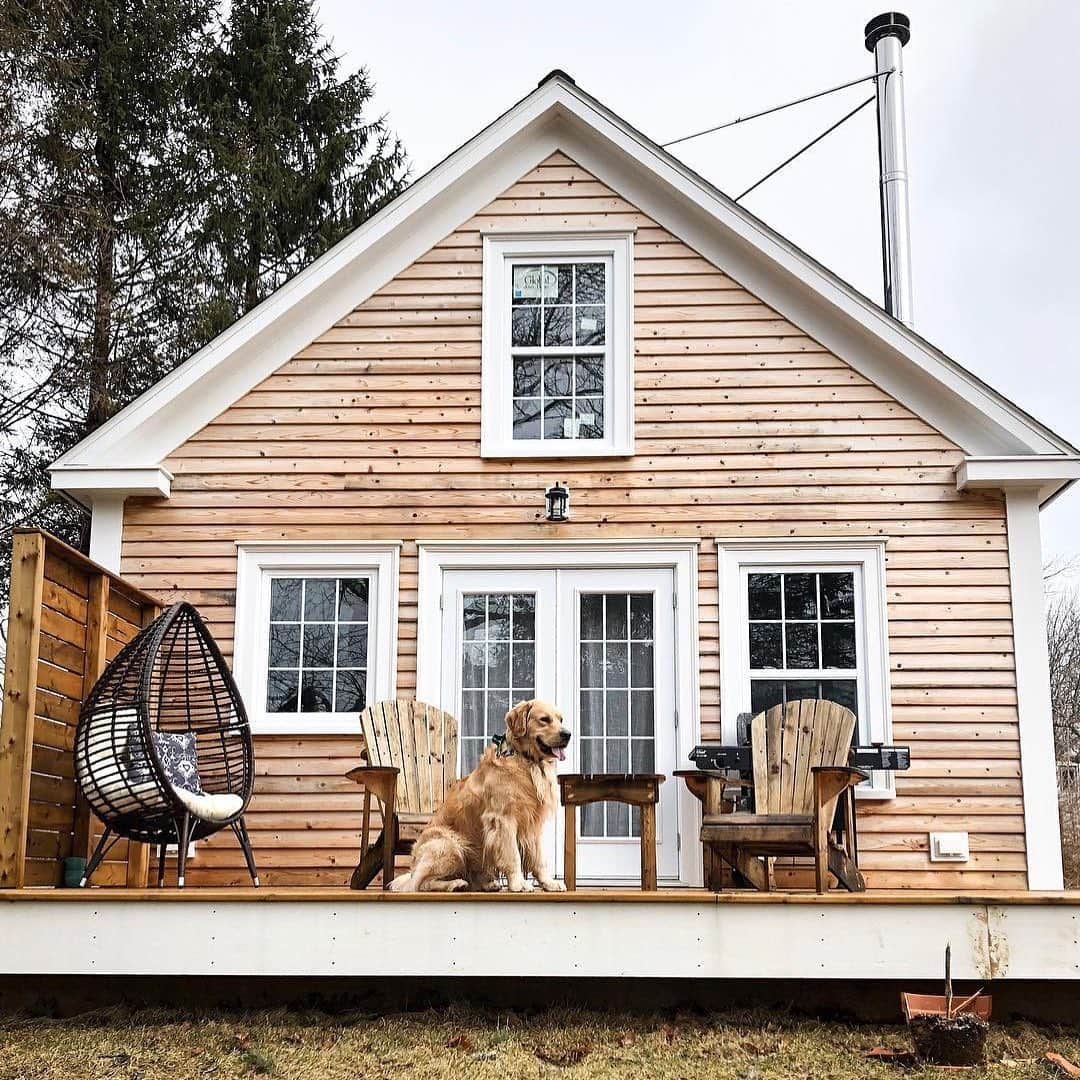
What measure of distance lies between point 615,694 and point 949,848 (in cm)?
190

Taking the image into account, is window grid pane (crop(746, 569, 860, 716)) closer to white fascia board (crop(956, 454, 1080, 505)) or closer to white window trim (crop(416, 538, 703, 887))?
white window trim (crop(416, 538, 703, 887))

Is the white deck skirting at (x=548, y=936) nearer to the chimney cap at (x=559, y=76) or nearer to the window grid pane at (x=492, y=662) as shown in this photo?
the window grid pane at (x=492, y=662)

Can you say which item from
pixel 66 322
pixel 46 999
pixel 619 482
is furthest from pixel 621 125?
pixel 66 322

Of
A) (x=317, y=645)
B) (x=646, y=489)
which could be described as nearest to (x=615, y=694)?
(x=646, y=489)

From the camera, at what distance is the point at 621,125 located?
305 inches

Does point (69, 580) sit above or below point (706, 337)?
below

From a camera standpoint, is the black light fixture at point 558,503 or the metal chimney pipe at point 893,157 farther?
the metal chimney pipe at point 893,157

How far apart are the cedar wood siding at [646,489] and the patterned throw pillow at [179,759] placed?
805 millimetres

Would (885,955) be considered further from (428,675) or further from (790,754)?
(428,675)

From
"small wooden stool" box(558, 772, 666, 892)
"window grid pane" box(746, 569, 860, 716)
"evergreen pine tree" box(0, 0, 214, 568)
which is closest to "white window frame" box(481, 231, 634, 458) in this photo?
"window grid pane" box(746, 569, 860, 716)

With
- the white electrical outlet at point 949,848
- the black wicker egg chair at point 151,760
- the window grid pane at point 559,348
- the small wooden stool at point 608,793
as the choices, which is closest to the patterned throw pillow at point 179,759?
the black wicker egg chair at point 151,760

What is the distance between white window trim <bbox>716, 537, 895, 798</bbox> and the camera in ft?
23.6

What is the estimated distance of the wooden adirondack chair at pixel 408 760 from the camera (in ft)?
20.4

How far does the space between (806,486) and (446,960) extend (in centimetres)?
367
